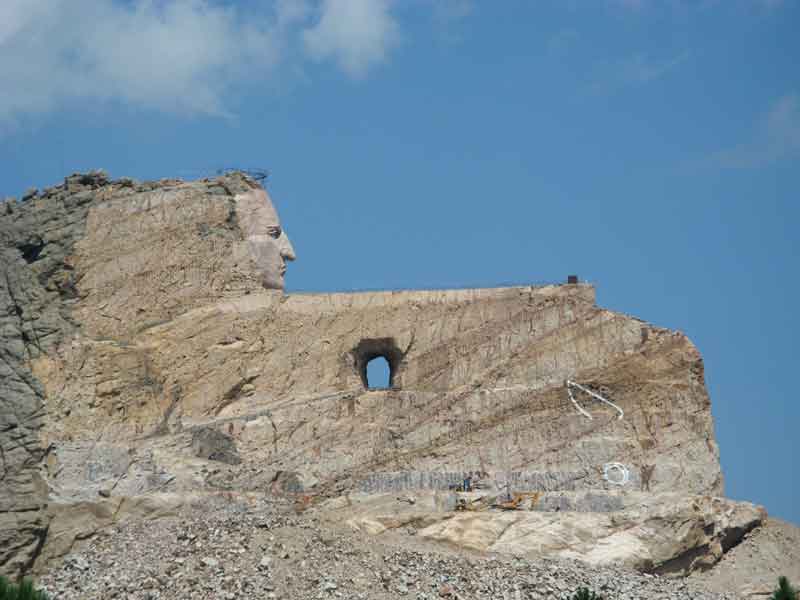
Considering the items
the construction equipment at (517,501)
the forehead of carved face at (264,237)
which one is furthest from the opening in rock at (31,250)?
the construction equipment at (517,501)

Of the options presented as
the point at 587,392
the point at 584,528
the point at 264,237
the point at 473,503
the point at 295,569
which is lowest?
the point at 295,569

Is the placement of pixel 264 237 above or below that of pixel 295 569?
above

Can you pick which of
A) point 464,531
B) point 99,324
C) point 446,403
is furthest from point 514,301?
point 99,324

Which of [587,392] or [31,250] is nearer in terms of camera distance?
[587,392]

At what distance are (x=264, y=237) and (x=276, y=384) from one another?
340 centimetres

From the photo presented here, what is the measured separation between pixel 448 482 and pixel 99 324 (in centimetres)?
756

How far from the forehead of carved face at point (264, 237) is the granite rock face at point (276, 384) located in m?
0.05

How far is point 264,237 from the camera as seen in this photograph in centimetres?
4200

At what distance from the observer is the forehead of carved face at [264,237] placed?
4169 centimetres

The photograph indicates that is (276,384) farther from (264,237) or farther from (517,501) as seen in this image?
(517,501)

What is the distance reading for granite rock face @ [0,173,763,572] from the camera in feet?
126

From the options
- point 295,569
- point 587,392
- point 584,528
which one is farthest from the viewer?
point 587,392

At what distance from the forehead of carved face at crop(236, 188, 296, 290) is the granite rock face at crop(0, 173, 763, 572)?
51 mm

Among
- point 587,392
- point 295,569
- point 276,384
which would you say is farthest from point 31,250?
point 587,392
